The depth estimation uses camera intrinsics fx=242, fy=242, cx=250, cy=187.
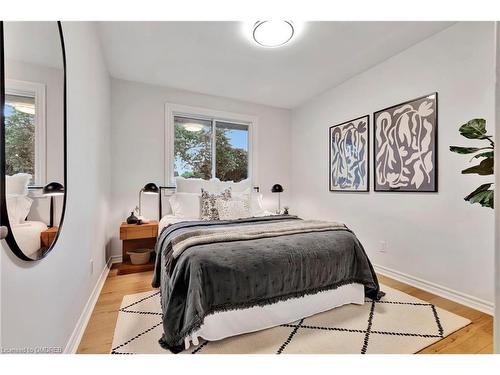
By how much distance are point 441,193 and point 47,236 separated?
301 cm

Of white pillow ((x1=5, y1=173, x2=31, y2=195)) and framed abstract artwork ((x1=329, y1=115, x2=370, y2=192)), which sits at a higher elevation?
framed abstract artwork ((x1=329, y1=115, x2=370, y2=192))

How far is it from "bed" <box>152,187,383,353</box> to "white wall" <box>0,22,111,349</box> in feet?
1.89

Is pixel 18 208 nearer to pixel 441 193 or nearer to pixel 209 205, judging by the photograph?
pixel 209 205

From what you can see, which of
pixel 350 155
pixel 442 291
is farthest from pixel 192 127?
pixel 442 291

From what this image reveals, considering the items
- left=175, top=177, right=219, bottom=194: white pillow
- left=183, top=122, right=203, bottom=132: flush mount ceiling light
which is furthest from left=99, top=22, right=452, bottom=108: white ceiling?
left=175, top=177, right=219, bottom=194: white pillow

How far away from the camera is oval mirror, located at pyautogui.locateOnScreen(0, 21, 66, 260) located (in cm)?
79

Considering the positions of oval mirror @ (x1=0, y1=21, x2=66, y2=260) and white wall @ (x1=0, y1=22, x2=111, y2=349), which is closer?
oval mirror @ (x1=0, y1=21, x2=66, y2=260)

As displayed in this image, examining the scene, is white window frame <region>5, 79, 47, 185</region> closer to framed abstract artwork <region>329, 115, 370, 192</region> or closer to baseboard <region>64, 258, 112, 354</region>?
baseboard <region>64, 258, 112, 354</region>

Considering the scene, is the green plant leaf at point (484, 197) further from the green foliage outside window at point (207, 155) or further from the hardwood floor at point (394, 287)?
the green foliage outside window at point (207, 155)

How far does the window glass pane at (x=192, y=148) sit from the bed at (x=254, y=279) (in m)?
1.99

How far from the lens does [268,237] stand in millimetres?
1982

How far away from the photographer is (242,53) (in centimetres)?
271

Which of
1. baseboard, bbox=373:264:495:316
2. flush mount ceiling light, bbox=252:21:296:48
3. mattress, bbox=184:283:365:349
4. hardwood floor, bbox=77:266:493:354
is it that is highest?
flush mount ceiling light, bbox=252:21:296:48
